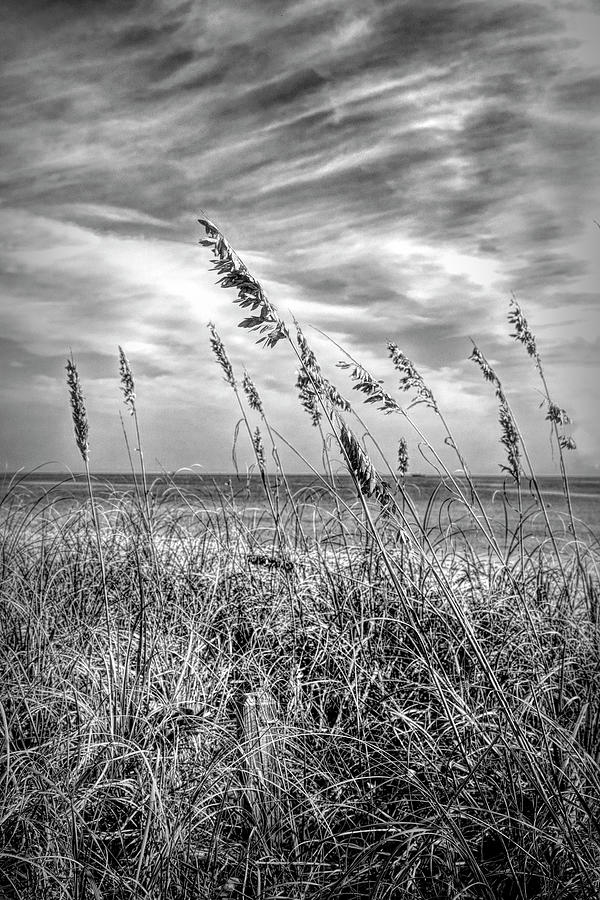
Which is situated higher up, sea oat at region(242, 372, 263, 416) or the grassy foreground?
sea oat at region(242, 372, 263, 416)

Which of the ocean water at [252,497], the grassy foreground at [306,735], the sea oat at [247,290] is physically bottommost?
the grassy foreground at [306,735]

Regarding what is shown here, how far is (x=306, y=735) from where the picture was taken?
10.1 ft

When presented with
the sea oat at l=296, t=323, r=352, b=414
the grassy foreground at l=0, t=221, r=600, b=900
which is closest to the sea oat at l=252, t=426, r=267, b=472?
the grassy foreground at l=0, t=221, r=600, b=900

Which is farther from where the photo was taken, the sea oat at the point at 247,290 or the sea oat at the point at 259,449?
the sea oat at the point at 259,449

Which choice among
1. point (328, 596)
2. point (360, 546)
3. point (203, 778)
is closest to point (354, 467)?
point (203, 778)

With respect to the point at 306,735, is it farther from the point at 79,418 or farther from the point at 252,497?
the point at 252,497

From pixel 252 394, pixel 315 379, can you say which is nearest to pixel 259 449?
pixel 252 394

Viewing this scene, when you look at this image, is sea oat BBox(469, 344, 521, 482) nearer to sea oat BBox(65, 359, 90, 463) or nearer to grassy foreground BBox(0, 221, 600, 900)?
grassy foreground BBox(0, 221, 600, 900)

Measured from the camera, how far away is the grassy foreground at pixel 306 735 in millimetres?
2164

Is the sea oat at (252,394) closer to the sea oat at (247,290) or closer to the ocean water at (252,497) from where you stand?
the ocean water at (252,497)

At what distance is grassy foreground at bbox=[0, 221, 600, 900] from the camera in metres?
2.16

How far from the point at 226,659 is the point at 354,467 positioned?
1968 millimetres

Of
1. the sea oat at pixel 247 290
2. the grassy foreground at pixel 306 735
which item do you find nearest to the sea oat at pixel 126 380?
the grassy foreground at pixel 306 735

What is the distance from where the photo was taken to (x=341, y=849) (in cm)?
245
